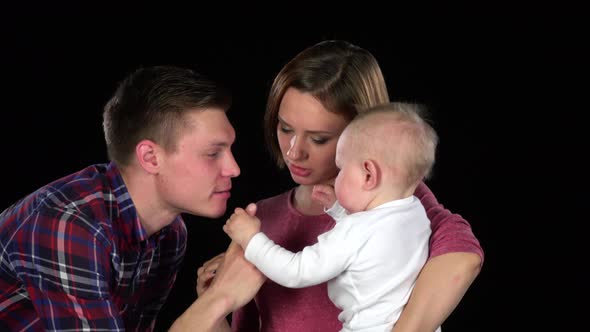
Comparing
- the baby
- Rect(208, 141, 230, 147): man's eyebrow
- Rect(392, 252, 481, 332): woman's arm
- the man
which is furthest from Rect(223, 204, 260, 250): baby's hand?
Rect(392, 252, 481, 332): woman's arm

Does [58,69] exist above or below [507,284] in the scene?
above

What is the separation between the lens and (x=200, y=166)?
2.73 metres

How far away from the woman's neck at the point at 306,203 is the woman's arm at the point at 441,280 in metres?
0.45

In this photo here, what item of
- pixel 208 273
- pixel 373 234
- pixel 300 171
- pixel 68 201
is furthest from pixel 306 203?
pixel 68 201

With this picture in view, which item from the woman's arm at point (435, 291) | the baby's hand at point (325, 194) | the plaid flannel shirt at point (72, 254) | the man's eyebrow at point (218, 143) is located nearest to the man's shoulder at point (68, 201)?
the plaid flannel shirt at point (72, 254)

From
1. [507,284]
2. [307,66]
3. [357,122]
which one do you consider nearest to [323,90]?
[307,66]

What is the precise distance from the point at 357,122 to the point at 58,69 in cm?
200

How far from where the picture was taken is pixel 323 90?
2.61 meters

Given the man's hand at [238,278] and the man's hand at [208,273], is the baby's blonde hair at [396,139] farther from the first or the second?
the man's hand at [208,273]

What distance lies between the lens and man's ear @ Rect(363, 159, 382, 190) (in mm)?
2328

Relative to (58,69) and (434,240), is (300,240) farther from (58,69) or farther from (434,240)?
(58,69)

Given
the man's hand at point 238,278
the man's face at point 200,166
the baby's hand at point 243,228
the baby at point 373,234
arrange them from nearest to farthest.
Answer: the baby at point 373,234
the baby's hand at point 243,228
the man's hand at point 238,278
the man's face at point 200,166

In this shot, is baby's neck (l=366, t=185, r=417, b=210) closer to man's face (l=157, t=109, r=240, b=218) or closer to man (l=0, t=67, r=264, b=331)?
man (l=0, t=67, r=264, b=331)

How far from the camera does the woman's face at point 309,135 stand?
2.61m
